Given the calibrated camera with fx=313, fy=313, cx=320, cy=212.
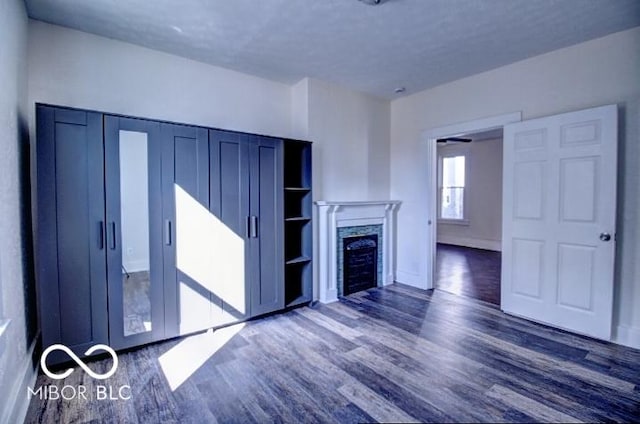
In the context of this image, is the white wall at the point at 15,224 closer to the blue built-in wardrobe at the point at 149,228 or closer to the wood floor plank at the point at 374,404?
the blue built-in wardrobe at the point at 149,228

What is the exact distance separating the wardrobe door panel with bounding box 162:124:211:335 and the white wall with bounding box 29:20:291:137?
2.00 feet

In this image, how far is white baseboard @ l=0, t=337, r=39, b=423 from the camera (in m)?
1.72

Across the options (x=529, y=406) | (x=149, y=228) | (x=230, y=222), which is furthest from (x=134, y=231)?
(x=529, y=406)

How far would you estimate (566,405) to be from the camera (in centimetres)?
195

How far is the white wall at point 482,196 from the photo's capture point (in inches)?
289

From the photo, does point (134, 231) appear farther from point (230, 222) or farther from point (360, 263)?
point (360, 263)

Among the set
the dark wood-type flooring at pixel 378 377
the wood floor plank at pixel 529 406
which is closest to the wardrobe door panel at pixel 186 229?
the dark wood-type flooring at pixel 378 377

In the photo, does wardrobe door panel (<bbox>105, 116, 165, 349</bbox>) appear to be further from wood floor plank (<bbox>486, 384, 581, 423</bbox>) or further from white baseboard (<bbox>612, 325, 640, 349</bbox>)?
white baseboard (<bbox>612, 325, 640, 349</bbox>)

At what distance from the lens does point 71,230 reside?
7.81 ft

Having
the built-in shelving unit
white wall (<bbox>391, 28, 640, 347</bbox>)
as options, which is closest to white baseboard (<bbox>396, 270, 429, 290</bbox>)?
white wall (<bbox>391, 28, 640, 347</bbox>)

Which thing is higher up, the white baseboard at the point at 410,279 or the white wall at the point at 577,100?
the white wall at the point at 577,100

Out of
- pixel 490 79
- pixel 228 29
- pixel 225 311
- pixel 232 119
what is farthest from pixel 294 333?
pixel 490 79

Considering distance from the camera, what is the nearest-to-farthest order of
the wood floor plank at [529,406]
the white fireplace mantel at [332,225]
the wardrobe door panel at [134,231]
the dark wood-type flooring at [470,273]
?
1. the wood floor plank at [529,406]
2. the wardrobe door panel at [134,231]
3. the white fireplace mantel at [332,225]
4. the dark wood-type flooring at [470,273]

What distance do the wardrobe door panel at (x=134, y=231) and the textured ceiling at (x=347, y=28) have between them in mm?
890
